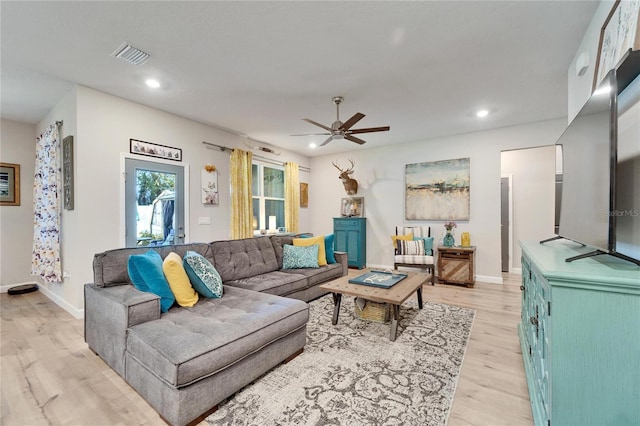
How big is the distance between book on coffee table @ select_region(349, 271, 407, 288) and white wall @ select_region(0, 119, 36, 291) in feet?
17.7

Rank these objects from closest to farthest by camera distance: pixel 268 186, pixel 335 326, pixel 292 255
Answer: pixel 335 326
pixel 292 255
pixel 268 186

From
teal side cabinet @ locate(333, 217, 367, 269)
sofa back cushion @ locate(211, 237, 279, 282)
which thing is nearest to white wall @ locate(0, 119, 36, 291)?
sofa back cushion @ locate(211, 237, 279, 282)

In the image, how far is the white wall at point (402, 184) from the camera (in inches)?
184

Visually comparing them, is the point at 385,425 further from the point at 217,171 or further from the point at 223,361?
the point at 217,171

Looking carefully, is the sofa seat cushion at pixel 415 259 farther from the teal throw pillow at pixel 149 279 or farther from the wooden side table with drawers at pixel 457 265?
the teal throw pillow at pixel 149 279

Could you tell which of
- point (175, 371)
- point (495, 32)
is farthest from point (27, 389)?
point (495, 32)

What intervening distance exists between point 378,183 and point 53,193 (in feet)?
17.7

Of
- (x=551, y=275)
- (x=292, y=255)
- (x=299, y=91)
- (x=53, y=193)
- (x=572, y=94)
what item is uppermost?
(x=299, y=91)

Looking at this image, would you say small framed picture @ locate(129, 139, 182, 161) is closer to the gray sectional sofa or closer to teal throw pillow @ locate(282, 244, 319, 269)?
the gray sectional sofa

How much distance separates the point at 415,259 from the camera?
4.79 metres

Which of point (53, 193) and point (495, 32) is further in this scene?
point (53, 193)

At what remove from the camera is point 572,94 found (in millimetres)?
2627

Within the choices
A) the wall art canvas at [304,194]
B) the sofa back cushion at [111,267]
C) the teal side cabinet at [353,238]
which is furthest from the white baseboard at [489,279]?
the sofa back cushion at [111,267]

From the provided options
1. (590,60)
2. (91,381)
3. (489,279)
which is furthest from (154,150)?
(489,279)
